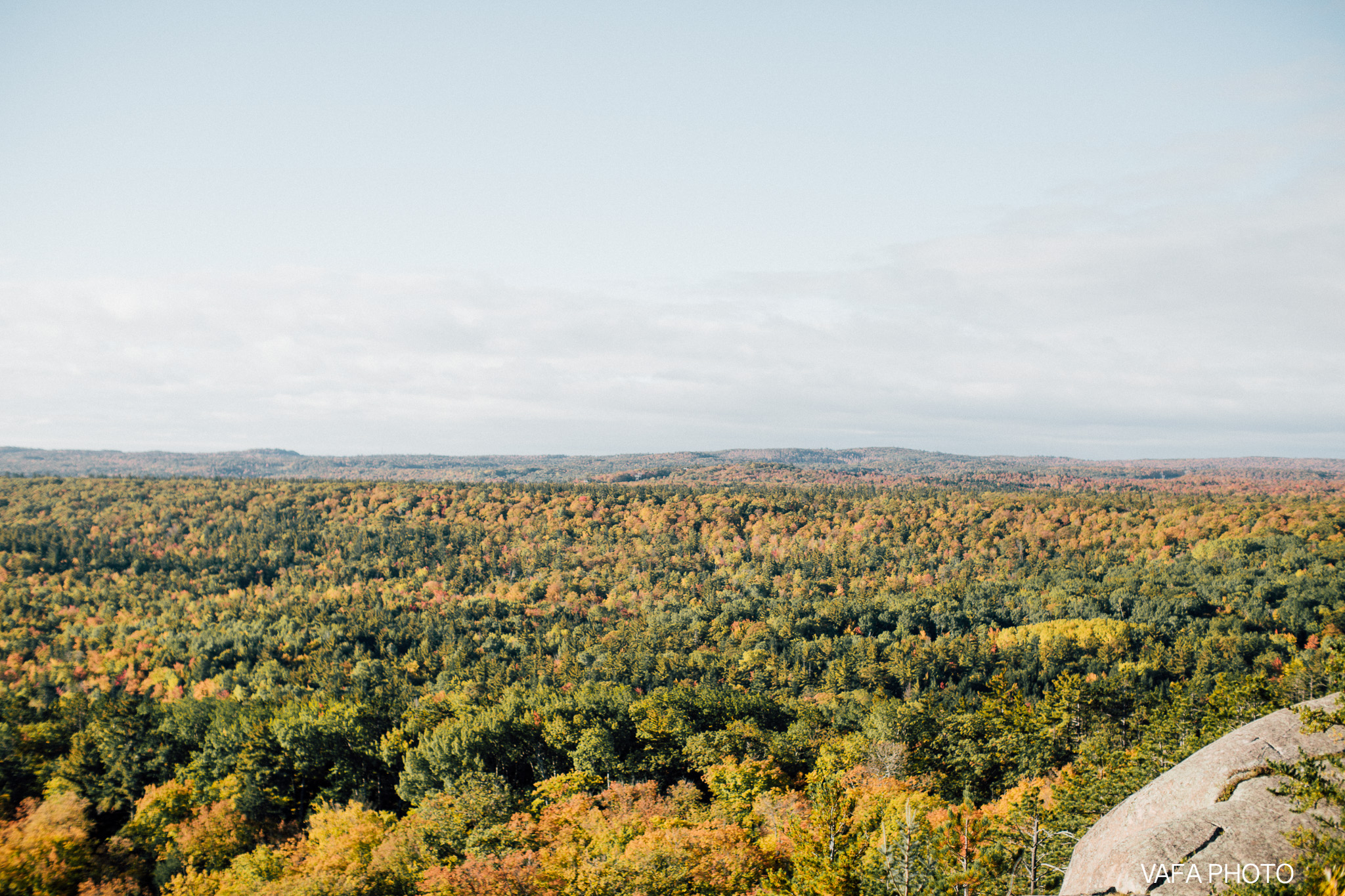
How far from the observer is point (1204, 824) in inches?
968

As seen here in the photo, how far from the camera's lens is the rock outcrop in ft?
75.3

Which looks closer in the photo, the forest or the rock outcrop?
the rock outcrop

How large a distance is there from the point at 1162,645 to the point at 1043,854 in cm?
11336

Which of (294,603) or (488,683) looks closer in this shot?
(488,683)

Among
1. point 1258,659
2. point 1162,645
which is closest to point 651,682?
point 1162,645

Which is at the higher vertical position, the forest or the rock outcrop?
the rock outcrop

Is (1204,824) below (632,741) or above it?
above

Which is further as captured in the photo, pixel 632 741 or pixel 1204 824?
pixel 632 741

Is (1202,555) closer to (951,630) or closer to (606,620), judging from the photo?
(951,630)

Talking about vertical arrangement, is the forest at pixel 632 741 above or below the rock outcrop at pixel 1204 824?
below

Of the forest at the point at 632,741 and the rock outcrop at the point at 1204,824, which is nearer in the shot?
the rock outcrop at the point at 1204,824

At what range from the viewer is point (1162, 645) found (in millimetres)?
125250

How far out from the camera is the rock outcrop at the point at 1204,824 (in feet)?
75.3

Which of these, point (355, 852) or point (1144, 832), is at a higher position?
point (1144, 832)
